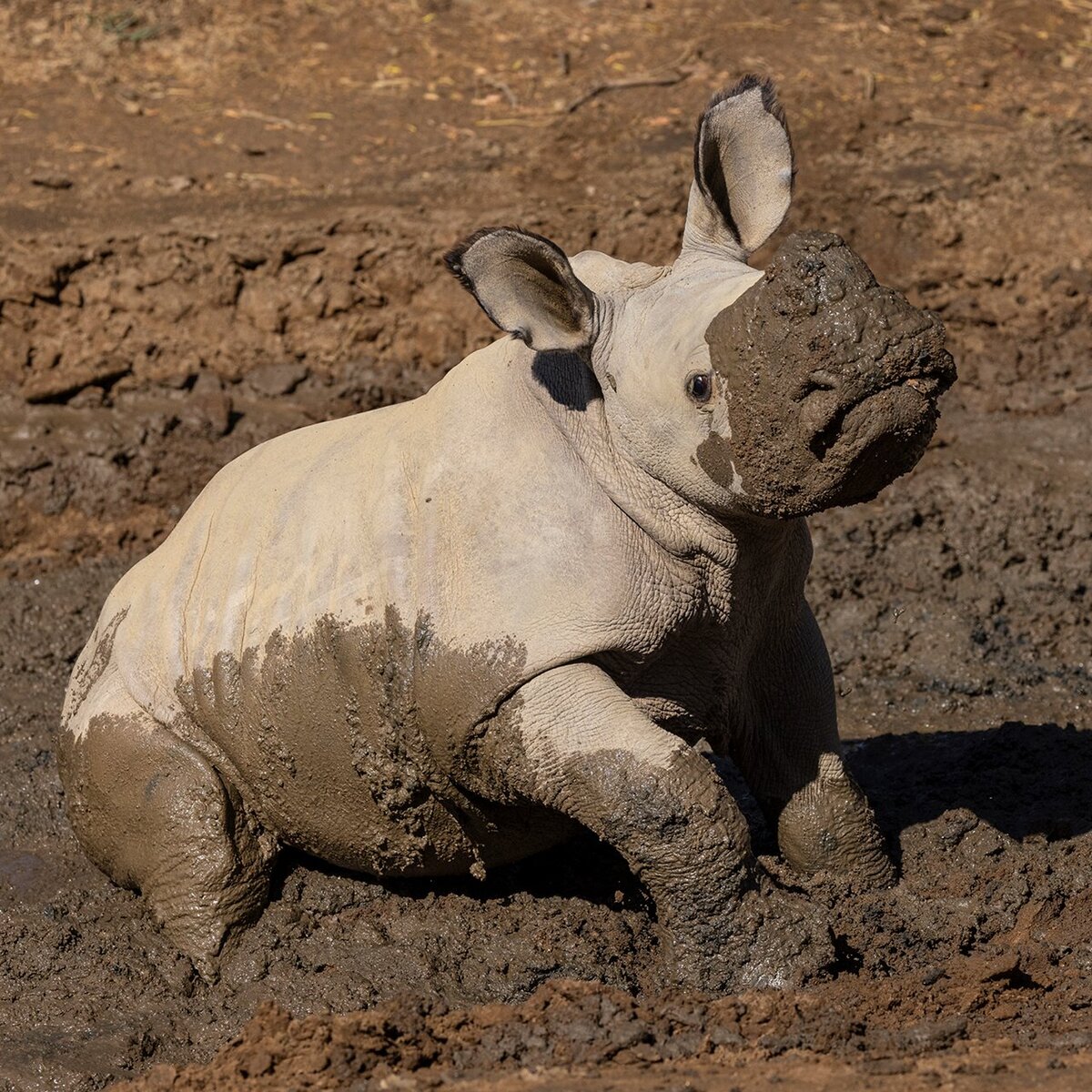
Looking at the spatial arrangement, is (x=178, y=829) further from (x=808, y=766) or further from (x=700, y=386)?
(x=700, y=386)

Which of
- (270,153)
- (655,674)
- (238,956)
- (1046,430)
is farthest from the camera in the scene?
(270,153)

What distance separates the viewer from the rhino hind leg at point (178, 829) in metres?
5.25

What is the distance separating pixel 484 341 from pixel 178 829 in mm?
4404

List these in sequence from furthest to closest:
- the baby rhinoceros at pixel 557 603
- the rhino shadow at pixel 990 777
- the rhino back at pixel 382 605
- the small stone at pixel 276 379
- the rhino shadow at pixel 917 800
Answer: the small stone at pixel 276 379 → the rhino shadow at pixel 990 777 → the rhino shadow at pixel 917 800 → the rhino back at pixel 382 605 → the baby rhinoceros at pixel 557 603

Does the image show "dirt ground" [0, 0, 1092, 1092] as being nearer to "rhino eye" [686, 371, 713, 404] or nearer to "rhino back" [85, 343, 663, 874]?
"rhino back" [85, 343, 663, 874]

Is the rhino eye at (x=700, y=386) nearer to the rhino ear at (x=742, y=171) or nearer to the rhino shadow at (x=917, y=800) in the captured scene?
the rhino ear at (x=742, y=171)


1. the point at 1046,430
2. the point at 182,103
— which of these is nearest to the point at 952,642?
the point at 1046,430

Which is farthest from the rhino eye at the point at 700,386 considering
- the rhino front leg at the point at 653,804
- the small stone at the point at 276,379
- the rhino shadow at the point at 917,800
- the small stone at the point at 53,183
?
the small stone at the point at 53,183

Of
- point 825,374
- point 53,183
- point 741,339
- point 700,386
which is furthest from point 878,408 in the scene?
point 53,183

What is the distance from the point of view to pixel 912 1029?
434 cm

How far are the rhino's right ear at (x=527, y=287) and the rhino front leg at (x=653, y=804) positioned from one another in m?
0.85

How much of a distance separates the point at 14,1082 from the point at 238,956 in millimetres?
→ 740

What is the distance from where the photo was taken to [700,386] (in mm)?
4238

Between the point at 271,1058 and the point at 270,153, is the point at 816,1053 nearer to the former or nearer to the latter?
the point at 271,1058
